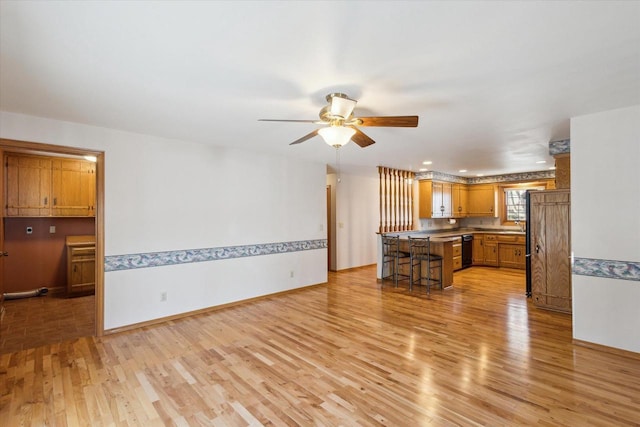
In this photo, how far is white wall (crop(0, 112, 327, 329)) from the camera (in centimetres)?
360

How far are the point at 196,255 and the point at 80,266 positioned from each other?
8.23 ft

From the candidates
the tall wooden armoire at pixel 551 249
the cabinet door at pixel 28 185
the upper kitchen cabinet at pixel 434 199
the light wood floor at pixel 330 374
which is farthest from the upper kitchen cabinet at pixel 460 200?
the cabinet door at pixel 28 185

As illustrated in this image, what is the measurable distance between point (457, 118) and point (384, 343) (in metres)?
2.50

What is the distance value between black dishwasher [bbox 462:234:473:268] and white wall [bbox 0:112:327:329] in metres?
4.09

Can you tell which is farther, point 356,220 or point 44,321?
point 356,220

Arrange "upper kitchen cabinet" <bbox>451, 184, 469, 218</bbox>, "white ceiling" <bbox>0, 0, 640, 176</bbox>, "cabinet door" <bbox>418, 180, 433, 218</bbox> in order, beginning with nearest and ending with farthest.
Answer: "white ceiling" <bbox>0, 0, 640, 176</bbox>, "cabinet door" <bbox>418, 180, 433, 218</bbox>, "upper kitchen cabinet" <bbox>451, 184, 469, 218</bbox>

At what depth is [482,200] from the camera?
8242 mm

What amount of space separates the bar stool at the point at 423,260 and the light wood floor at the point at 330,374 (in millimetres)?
1300

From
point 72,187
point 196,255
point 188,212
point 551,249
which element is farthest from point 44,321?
point 551,249

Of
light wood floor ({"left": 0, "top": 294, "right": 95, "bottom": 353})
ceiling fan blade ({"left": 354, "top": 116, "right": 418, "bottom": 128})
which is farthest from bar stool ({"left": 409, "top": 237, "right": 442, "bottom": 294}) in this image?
light wood floor ({"left": 0, "top": 294, "right": 95, "bottom": 353})

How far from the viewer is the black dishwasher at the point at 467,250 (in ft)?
24.5

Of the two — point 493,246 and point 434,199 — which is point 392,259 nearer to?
point 434,199

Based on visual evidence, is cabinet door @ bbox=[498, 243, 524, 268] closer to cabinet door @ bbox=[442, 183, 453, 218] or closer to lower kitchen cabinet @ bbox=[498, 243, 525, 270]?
lower kitchen cabinet @ bbox=[498, 243, 525, 270]

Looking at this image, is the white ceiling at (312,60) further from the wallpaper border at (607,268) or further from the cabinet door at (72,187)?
the cabinet door at (72,187)
